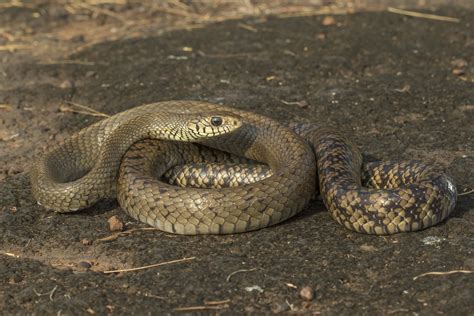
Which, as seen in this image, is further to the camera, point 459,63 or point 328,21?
point 328,21

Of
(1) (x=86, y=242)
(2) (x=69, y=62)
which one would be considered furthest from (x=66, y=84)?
(1) (x=86, y=242)

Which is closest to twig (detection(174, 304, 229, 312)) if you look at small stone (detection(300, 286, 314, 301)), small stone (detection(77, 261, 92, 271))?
small stone (detection(300, 286, 314, 301))

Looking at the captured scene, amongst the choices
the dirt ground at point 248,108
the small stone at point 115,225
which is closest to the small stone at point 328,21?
the dirt ground at point 248,108

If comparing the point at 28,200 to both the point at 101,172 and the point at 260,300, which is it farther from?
the point at 260,300

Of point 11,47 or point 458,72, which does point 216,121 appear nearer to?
→ point 458,72

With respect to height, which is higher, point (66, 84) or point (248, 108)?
point (248, 108)

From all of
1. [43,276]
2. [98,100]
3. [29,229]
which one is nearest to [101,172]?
[29,229]

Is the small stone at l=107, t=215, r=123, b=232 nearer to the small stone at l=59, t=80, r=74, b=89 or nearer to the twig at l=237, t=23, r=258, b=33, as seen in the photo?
the small stone at l=59, t=80, r=74, b=89
